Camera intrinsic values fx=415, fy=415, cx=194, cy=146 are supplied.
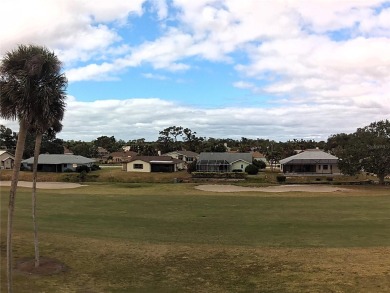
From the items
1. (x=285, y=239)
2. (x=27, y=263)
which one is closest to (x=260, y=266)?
(x=285, y=239)

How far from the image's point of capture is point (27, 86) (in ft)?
47.0

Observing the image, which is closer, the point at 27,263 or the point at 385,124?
the point at 27,263

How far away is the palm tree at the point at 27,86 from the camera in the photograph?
47.0ft

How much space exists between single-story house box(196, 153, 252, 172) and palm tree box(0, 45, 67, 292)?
7369 cm

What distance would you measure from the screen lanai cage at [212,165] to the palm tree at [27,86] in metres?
73.7

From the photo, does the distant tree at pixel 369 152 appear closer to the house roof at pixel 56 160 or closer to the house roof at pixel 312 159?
the house roof at pixel 312 159

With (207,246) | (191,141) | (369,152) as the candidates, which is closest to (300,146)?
(191,141)

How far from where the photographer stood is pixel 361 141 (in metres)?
65.8

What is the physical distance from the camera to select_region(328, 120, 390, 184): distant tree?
207 ft

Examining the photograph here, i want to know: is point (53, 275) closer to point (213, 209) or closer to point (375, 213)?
point (213, 209)

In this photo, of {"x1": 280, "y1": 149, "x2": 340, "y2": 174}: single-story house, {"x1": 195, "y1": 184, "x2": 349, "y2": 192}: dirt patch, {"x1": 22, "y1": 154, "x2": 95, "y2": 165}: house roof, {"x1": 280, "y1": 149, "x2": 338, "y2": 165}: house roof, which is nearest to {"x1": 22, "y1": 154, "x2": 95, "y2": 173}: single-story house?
{"x1": 22, "y1": 154, "x2": 95, "y2": 165}: house roof

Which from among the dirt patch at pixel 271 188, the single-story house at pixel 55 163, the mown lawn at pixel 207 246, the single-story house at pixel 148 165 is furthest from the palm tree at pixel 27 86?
the single-story house at pixel 148 165

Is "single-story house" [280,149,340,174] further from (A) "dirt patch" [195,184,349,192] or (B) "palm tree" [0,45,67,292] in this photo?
(B) "palm tree" [0,45,67,292]

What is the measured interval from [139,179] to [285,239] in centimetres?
5077
